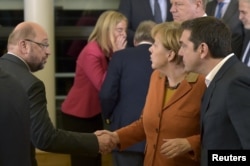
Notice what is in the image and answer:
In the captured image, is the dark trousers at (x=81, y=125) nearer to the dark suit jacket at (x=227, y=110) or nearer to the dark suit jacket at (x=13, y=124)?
the dark suit jacket at (x=227, y=110)

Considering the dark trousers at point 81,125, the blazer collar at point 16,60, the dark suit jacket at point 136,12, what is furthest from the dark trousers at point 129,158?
the dark suit jacket at point 136,12

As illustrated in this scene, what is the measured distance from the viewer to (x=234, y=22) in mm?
4797

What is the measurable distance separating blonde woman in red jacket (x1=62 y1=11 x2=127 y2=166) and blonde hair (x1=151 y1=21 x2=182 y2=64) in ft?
5.04

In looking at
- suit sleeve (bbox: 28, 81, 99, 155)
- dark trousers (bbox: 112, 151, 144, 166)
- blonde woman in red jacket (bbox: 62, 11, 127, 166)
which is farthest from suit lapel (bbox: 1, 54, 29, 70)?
blonde woman in red jacket (bbox: 62, 11, 127, 166)

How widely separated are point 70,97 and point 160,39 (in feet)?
6.11

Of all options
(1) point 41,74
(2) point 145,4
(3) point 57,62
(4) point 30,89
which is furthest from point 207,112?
(3) point 57,62

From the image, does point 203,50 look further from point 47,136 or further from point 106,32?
point 106,32

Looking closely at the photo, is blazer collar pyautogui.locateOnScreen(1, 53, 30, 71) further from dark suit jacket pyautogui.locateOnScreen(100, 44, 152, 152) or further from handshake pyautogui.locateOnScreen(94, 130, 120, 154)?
dark suit jacket pyautogui.locateOnScreen(100, 44, 152, 152)

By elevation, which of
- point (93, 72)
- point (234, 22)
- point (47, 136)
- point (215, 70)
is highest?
point (215, 70)

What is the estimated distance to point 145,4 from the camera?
216 inches

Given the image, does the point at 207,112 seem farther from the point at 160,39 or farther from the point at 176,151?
the point at 160,39

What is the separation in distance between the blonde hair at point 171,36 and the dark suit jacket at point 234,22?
160 cm

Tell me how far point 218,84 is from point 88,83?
2261 millimetres

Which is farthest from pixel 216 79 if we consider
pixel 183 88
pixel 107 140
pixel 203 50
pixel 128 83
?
pixel 128 83
